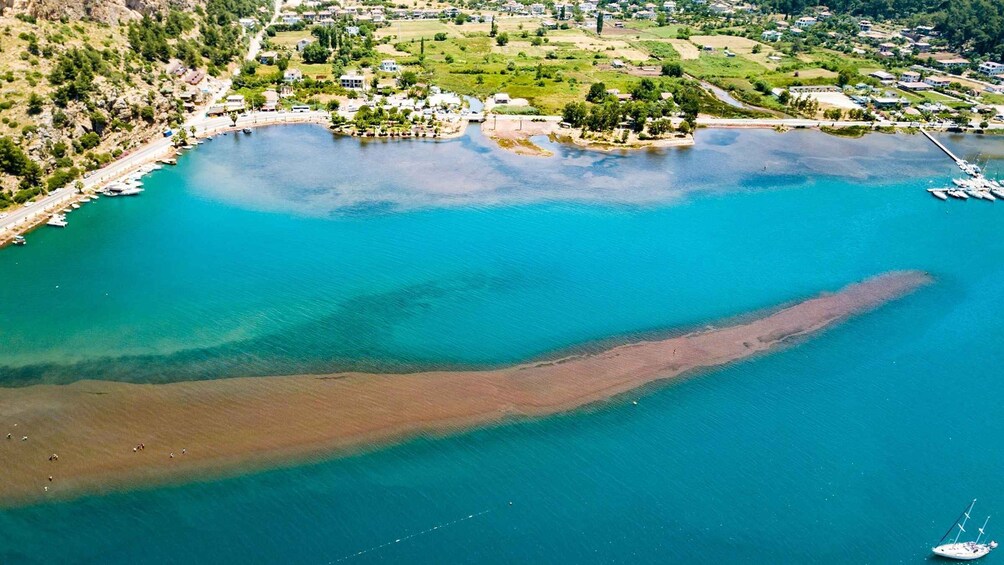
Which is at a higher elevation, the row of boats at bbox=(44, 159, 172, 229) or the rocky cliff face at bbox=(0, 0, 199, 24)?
the rocky cliff face at bbox=(0, 0, 199, 24)

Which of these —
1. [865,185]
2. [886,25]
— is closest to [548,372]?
[865,185]

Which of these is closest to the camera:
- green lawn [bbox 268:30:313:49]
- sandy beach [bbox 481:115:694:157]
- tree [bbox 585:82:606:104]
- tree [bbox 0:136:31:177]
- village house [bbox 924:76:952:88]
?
tree [bbox 0:136:31:177]

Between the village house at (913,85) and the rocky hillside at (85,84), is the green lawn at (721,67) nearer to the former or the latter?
the village house at (913,85)

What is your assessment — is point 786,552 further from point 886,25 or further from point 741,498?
point 886,25

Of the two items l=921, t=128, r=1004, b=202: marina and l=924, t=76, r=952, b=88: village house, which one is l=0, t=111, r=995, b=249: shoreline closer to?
l=921, t=128, r=1004, b=202: marina

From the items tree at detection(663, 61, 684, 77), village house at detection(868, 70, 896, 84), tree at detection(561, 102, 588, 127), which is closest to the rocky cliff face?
tree at detection(561, 102, 588, 127)

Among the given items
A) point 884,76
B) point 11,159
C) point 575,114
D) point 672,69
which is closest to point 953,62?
Result: point 884,76

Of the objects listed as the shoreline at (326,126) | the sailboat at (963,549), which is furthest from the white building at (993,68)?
the sailboat at (963,549)
